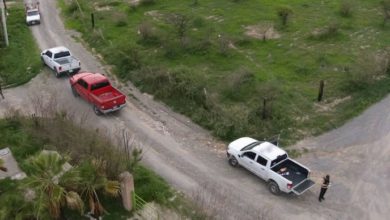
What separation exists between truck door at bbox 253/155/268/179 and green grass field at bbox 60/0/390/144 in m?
3.17

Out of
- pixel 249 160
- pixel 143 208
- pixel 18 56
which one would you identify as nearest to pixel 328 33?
pixel 249 160

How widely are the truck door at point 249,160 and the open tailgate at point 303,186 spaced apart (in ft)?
7.69

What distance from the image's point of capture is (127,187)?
19078 mm

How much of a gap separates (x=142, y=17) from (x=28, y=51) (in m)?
9.83

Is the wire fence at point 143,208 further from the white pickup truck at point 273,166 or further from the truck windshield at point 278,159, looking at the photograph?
the truck windshield at point 278,159

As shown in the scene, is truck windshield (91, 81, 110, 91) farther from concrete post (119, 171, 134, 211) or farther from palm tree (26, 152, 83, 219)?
palm tree (26, 152, 83, 219)

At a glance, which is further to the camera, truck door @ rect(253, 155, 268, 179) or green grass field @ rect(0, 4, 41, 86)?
green grass field @ rect(0, 4, 41, 86)

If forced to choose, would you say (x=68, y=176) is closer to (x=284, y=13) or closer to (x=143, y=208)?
(x=143, y=208)

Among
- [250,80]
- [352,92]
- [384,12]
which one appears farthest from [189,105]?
[384,12]

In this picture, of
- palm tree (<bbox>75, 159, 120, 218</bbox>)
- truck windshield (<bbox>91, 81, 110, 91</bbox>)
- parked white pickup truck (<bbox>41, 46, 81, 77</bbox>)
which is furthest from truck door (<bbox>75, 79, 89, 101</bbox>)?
palm tree (<bbox>75, 159, 120, 218</bbox>)

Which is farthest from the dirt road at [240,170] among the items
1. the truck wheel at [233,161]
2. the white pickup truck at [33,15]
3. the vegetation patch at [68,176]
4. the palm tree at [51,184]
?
the white pickup truck at [33,15]

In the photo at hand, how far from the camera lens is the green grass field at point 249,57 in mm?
26438

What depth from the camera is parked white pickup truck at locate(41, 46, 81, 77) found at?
31.4 metres

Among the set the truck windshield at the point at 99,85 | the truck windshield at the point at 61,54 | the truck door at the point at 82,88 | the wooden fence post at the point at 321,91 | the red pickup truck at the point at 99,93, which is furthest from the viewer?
the truck windshield at the point at 61,54
